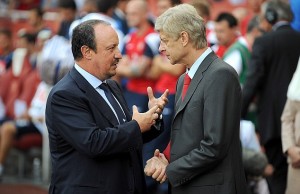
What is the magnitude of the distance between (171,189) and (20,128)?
19.6ft

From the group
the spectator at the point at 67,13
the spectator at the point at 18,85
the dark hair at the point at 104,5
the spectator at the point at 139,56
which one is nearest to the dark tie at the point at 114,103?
the spectator at the point at 139,56

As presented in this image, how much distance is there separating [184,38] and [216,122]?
→ 1.87ft

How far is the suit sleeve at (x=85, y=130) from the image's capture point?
4.85 meters

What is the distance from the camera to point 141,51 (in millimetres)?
8930

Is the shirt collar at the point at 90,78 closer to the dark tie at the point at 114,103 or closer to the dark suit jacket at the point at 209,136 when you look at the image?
the dark tie at the point at 114,103

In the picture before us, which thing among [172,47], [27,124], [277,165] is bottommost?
[27,124]

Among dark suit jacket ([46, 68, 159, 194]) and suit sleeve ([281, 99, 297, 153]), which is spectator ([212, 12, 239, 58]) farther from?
dark suit jacket ([46, 68, 159, 194])

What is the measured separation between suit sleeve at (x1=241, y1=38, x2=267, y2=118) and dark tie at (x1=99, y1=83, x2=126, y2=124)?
2.60m

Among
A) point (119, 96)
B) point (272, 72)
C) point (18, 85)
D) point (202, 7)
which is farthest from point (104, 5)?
point (119, 96)

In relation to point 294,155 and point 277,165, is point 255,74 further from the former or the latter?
point 294,155

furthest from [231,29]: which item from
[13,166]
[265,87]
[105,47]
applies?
[13,166]

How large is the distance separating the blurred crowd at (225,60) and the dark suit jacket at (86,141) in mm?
1726

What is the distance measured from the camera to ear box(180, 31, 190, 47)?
484cm

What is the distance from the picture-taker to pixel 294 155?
20.2 feet
